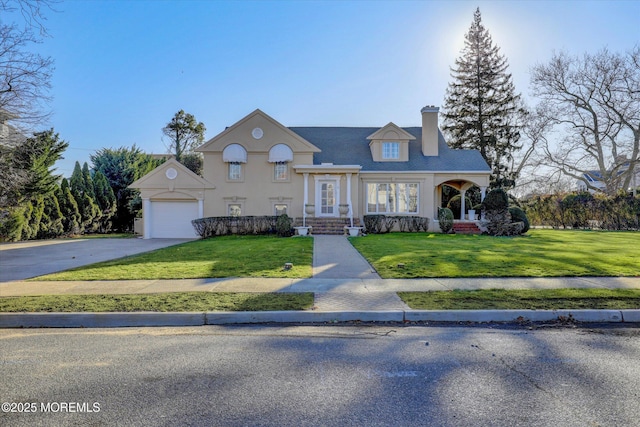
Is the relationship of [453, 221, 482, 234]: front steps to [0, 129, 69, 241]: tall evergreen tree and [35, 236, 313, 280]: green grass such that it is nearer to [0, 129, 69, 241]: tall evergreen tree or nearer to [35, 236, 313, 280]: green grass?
[35, 236, 313, 280]: green grass

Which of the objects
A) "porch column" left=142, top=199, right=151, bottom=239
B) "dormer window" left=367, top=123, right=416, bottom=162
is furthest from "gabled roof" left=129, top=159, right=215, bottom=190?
"dormer window" left=367, top=123, right=416, bottom=162

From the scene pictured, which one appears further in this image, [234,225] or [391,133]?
[391,133]

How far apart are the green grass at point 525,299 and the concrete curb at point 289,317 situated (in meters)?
0.22

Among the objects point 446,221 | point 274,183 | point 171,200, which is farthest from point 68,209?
point 446,221

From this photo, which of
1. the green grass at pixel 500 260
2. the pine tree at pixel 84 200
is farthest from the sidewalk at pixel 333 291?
the pine tree at pixel 84 200

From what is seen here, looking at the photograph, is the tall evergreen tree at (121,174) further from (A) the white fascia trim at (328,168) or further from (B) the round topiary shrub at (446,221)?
(B) the round topiary shrub at (446,221)

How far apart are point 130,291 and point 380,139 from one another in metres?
18.8

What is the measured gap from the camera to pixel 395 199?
74.7 feet

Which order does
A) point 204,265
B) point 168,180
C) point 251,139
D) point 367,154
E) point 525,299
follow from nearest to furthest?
point 525,299, point 204,265, point 168,180, point 251,139, point 367,154

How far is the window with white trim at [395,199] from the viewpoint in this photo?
22.7 meters

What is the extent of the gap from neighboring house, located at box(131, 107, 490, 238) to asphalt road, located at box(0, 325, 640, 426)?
16.6 meters

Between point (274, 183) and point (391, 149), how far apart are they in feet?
25.5

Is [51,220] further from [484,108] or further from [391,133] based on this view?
[484,108]

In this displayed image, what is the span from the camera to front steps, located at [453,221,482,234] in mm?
22062
